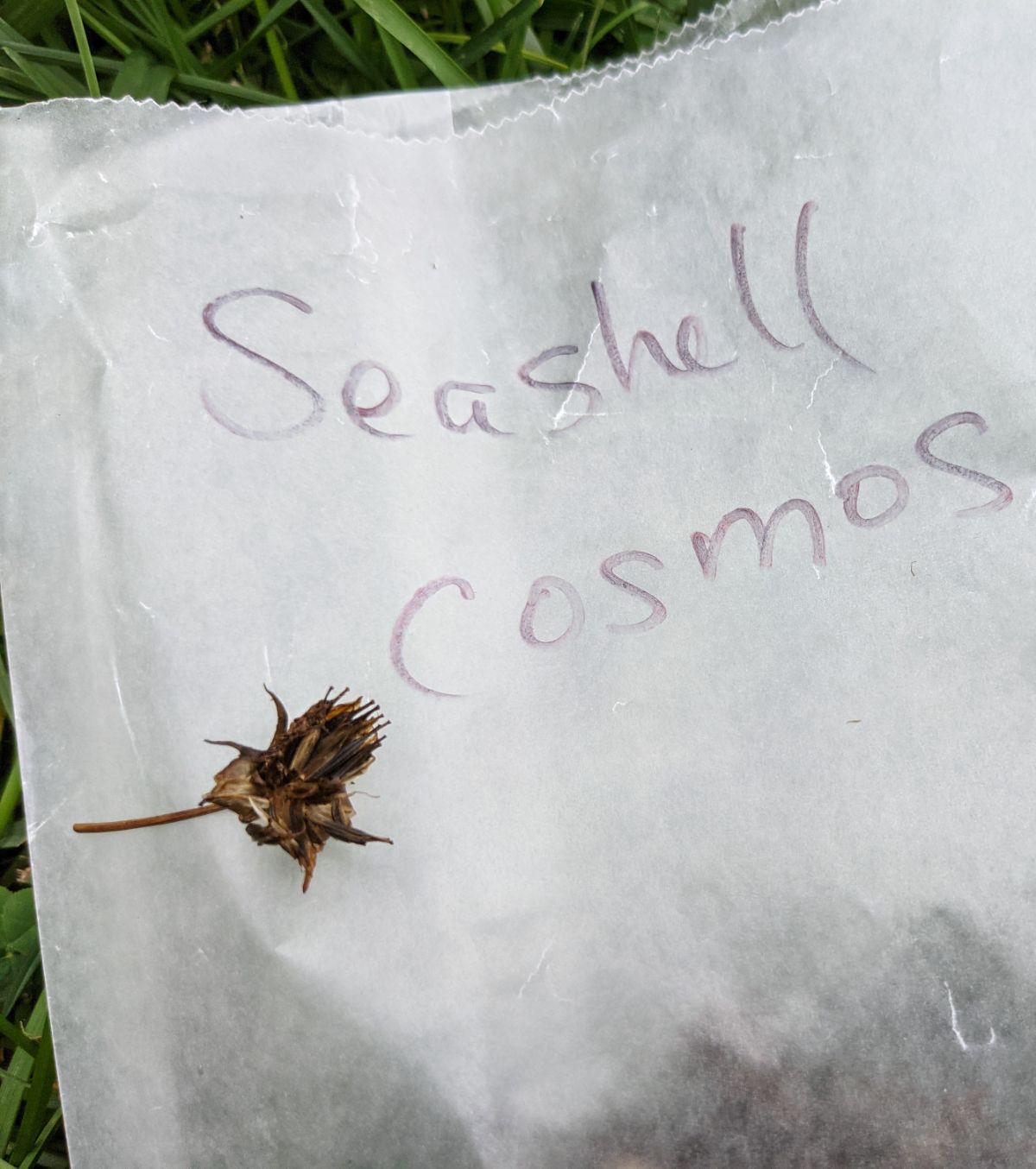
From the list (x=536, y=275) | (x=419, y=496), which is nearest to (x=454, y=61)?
(x=536, y=275)

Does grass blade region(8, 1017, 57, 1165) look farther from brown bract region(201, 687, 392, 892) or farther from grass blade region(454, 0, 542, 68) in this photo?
grass blade region(454, 0, 542, 68)

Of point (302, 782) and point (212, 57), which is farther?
point (212, 57)

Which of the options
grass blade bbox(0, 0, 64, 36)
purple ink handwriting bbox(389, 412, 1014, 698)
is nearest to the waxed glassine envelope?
purple ink handwriting bbox(389, 412, 1014, 698)

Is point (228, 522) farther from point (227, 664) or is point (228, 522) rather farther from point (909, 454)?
point (909, 454)

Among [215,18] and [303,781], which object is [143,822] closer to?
[303,781]

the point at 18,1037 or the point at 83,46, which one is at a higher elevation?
the point at 83,46

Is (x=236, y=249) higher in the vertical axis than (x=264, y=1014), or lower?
higher

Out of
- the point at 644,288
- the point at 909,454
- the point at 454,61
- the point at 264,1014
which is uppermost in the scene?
the point at 454,61

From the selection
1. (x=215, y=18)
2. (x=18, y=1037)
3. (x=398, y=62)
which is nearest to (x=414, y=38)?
(x=398, y=62)
